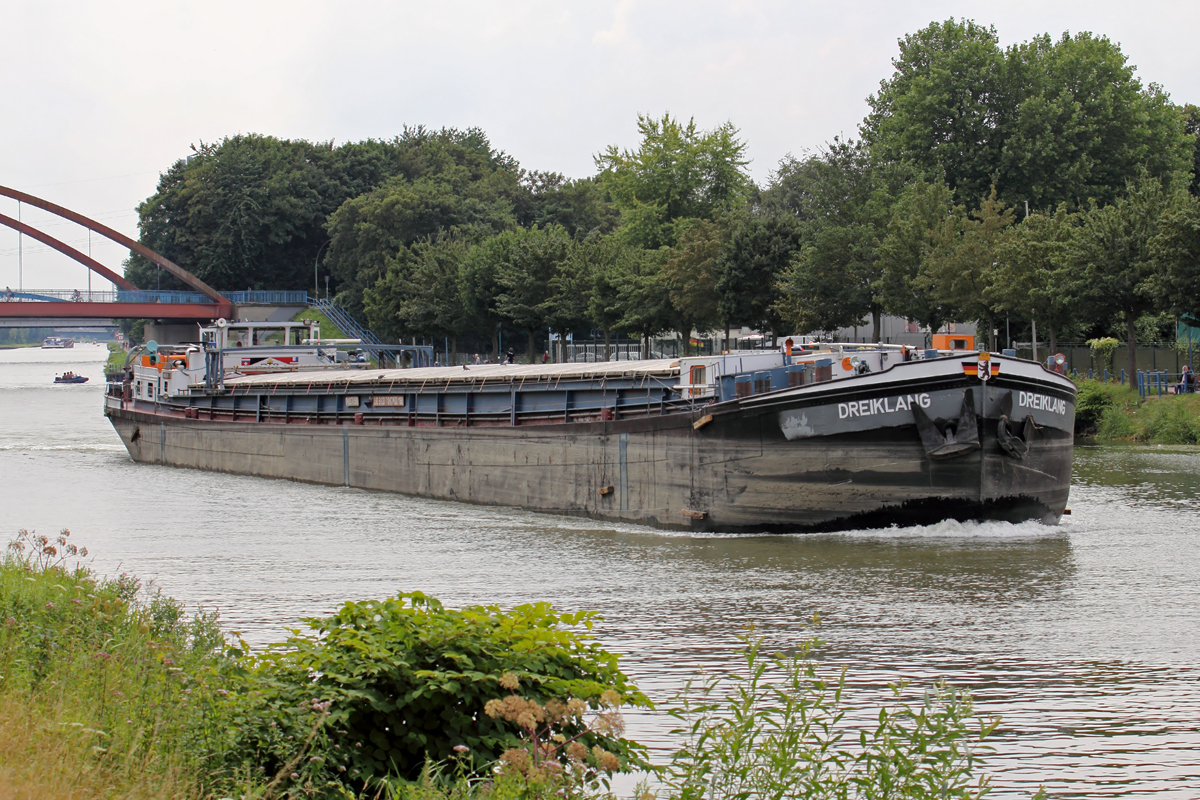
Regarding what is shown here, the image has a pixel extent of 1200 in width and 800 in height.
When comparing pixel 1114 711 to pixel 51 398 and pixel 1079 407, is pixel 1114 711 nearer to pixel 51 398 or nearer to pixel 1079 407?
pixel 1079 407

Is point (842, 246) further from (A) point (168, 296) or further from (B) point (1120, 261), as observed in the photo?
(A) point (168, 296)

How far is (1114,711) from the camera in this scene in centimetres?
991

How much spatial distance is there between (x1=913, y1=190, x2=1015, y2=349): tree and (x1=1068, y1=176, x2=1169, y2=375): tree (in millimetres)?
3277

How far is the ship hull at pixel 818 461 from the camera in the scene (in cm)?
1820

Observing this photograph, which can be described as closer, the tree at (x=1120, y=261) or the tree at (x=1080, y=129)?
the tree at (x=1120, y=261)

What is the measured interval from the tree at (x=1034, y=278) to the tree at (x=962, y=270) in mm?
425

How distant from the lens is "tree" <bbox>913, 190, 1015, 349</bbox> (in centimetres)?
4219

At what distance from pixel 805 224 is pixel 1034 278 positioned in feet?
37.1

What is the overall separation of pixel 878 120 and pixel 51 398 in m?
59.4

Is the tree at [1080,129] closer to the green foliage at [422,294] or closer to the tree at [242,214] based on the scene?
the green foliage at [422,294]

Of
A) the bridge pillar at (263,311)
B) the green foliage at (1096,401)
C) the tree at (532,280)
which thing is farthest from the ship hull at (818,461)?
the bridge pillar at (263,311)

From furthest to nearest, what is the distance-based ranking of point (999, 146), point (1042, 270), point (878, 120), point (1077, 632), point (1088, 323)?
point (878, 120) < point (999, 146) < point (1088, 323) < point (1042, 270) < point (1077, 632)

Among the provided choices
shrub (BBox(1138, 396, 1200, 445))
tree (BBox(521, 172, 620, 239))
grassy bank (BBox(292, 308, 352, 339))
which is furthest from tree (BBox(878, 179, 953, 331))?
tree (BBox(521, 172, 620, 239))

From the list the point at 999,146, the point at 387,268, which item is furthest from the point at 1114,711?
the point at 387,268
